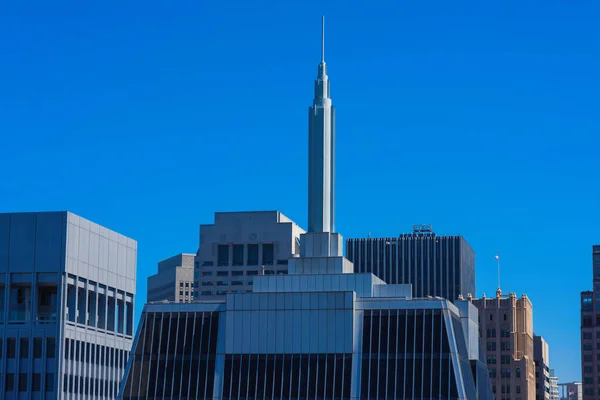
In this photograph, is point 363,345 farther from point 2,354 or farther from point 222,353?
point 2,354

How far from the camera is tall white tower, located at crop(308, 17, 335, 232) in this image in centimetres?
15925

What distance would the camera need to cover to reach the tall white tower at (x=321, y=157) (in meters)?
159

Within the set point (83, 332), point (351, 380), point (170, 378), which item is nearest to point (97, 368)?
point (83, 332)

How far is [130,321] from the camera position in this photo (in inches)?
7293

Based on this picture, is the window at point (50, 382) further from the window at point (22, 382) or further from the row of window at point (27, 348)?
the window at point (22, 382)

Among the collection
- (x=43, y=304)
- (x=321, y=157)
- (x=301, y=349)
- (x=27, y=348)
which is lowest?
(x=301, y=349)

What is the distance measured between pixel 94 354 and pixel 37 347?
13.1m

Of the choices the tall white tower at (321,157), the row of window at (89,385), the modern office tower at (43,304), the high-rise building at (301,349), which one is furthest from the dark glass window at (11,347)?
the tall white tower at (321,157)

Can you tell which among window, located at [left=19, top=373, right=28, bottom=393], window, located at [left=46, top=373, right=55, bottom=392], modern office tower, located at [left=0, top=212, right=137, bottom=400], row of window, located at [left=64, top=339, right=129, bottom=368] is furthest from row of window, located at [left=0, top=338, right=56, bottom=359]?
window, located at [left=46, top=373, right=55, bottom=392]

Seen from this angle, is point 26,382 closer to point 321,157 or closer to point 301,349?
point 301,349

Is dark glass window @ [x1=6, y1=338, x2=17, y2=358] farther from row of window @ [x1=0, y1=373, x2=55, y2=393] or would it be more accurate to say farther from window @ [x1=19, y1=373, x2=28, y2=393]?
window @ [x1=19, y1=373, x2=28, y2=393]

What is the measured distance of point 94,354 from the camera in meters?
170

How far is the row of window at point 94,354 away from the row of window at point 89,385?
2.39 metres

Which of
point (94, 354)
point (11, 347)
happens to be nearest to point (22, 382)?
point (11, 347)
